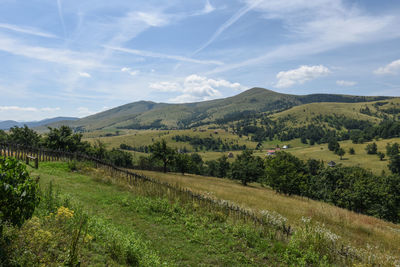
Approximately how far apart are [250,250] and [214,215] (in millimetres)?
3424

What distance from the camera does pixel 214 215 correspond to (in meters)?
12.2

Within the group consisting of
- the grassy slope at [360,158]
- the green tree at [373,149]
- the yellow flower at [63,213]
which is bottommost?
the grassy slope at [360,158]

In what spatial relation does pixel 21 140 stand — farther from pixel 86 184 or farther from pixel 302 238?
pixel 302 238

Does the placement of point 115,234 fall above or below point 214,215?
above

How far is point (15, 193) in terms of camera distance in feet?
16.2

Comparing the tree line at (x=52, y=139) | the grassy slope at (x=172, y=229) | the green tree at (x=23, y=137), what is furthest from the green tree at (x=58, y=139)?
the grassy slope at (x=172, y=229)

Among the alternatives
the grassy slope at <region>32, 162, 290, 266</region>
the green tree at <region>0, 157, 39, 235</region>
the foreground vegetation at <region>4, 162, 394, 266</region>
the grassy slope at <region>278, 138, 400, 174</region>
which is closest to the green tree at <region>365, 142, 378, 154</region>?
→ the grassy slope at <region>278, 138, 400, 174</region>

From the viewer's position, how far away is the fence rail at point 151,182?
39.1ft

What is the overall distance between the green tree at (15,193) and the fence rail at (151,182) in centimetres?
960

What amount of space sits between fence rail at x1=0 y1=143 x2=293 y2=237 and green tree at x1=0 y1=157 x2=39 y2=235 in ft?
31.5

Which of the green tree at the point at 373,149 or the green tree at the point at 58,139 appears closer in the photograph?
the green tree at the point at 58,139

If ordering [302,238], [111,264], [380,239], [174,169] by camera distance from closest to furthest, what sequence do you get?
[111,264]
[302,238]
[380,239]
[174,169]

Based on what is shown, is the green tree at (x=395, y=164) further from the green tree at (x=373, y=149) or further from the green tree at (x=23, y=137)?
the green tree at (x=23, y=137)

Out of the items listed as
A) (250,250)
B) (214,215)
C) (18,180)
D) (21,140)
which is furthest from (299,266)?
(21,140)
